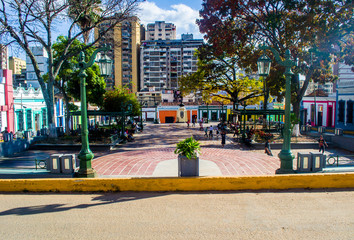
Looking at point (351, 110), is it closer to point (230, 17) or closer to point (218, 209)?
point (230, 17)

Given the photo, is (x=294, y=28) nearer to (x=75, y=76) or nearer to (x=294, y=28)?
(x=294, y=28)

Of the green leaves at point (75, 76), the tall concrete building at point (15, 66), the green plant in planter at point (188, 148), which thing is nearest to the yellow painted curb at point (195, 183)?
the green plant in planter at point (188, 148)

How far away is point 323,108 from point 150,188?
28.7 metres

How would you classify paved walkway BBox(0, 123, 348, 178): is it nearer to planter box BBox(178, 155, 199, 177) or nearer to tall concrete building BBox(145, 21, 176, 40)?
planter box BBox(178, 155, 199, 177)

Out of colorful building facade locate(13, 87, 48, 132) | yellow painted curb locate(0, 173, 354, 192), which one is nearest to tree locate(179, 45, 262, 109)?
colorful building facade locate(13, 87, 48, 132)

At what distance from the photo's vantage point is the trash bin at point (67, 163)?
8125 mm

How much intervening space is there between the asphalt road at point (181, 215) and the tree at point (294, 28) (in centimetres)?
1281

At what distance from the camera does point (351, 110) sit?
2353 centimetres

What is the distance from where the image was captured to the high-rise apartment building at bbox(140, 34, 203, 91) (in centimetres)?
8281

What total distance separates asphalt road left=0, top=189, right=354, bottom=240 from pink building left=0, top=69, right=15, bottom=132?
717 inches

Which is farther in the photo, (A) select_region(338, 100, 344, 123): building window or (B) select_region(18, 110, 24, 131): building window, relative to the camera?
(B) select_region(18, 110, 24, 131): building window

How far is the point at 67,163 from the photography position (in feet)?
26.8

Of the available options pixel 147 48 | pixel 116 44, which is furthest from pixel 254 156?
pixel 147 48

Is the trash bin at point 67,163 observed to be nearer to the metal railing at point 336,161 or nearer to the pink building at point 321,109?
the metal railing at point 336,161
